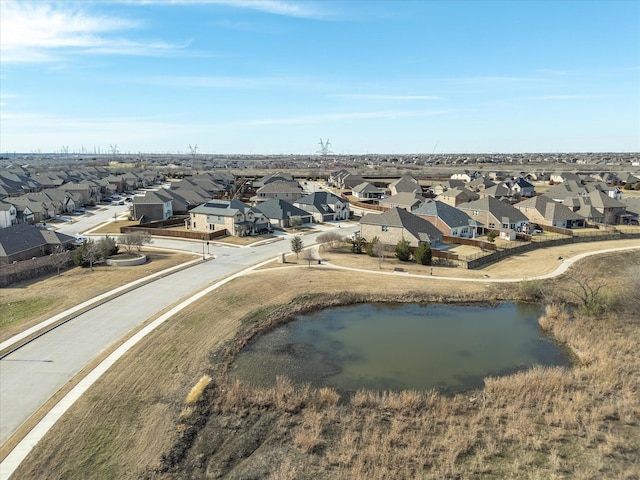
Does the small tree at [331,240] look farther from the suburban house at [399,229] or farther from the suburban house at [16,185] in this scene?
the suburban house at [16,185]

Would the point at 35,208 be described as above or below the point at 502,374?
above

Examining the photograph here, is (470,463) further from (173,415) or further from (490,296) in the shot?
(490,296)

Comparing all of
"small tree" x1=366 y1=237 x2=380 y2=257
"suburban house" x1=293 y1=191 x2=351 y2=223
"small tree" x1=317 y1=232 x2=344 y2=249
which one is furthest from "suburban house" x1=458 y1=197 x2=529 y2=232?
"small tree" x1=317 y1=232 x2=344 y2=249

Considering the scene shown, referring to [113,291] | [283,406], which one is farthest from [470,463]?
[113,291]

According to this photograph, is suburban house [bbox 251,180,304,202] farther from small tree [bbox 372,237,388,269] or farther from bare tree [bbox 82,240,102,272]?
bare tree [bbox 82,240,102,272]

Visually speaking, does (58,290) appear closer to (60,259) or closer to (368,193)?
(60,259)

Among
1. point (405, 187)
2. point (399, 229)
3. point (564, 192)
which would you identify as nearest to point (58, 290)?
point (399, 229)
